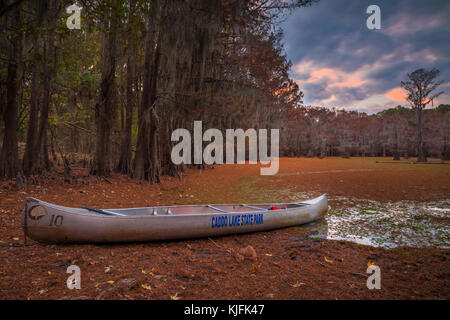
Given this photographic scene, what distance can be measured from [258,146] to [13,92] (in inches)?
1018

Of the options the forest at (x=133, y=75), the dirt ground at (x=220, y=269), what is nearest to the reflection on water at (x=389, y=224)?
the dirt ground at (x=220, y=269)

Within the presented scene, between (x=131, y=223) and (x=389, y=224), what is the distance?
5.83 metres

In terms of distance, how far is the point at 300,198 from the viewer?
950 cm

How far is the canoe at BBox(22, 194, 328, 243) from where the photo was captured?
3908mm

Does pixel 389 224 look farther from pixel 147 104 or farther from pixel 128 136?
pixel 128 136

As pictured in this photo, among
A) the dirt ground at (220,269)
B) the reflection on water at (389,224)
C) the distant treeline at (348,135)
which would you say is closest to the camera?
the dirt ground at (220,269)

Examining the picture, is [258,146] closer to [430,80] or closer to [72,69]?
[430,80]

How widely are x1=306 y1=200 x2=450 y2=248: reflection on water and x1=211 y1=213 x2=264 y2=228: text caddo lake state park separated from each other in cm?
123

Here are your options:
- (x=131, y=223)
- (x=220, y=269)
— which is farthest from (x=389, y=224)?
(x=131, y=223)

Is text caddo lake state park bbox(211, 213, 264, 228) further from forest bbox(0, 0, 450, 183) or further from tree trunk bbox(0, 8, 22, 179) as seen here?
tree trunk bbox(0, 8, 22, 179)

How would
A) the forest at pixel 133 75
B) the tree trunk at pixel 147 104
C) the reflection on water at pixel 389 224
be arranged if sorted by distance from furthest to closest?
the tree trunk at pixel 147 104 → the forest at pixel 133 75 → the reflection on water at pixel 389 224

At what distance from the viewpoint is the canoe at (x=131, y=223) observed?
3.91 m

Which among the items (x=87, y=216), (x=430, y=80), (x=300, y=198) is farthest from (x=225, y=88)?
(x=430, y=80)

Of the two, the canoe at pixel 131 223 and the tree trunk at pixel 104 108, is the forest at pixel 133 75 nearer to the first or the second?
the tree trunk at pixel 104 108
